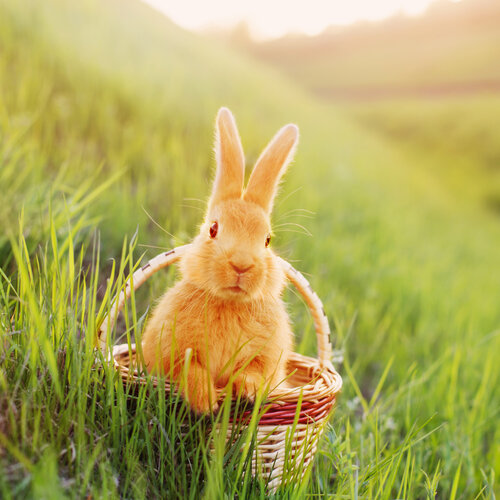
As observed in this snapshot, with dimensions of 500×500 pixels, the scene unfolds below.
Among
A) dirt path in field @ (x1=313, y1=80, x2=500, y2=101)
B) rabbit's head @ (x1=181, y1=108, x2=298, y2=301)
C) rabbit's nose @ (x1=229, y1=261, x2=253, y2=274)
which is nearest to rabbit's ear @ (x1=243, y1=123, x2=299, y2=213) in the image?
rabbit's head @ (x1=181, y1=108, x2=298, y2=301)

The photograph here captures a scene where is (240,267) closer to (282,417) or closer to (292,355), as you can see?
(282,417)

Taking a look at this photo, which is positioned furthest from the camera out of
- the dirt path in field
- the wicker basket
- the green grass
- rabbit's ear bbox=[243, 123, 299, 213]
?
the dirt path in field

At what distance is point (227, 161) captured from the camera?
6.11 ft

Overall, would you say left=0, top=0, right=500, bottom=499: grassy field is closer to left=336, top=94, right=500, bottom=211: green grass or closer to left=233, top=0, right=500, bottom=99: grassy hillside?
Result: left=336, top=94, right=500, bottom=211: green grass

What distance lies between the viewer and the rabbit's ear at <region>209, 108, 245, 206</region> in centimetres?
185

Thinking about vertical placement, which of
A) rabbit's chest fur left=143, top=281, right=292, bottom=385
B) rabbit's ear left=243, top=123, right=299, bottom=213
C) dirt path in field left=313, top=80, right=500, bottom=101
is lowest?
rabbit's chest fur left=143, top=281, right=292, bottom=385

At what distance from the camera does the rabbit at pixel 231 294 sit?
5.28 feet

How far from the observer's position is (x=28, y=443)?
1.13m

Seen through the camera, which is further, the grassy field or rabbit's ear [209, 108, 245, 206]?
rabbit's ear [209, 108, 245, 206]

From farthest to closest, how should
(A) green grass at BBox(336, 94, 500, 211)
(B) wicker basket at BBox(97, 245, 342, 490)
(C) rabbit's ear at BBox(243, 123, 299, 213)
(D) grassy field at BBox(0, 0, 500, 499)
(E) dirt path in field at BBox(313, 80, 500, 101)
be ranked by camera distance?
1. (E) dirt path in field at BBox(313, 80, 500, 101)
2. (A) green grass at BBox(336, 94, 500, 211)
3. (C) rabbit's ear at BBox(243, 123, 299, 213)
4. (B) wicker basket at BBox(97, 245, 342, 490)
5. (D) grassy field at BBox(0, 0, 500, 499)

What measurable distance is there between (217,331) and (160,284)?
70 cm

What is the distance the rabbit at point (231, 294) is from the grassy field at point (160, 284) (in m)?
0.19

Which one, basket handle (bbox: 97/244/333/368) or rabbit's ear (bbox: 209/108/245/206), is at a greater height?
rabbit's ear (bbox: 209/108/245/206)

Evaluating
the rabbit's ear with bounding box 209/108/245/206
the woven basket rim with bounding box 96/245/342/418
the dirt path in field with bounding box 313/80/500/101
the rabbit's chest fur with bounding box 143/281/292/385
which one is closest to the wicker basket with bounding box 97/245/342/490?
the woven basket rim with bounding box 96/245/342/418
